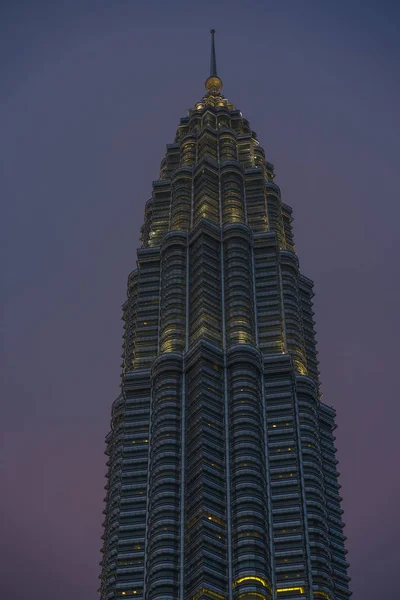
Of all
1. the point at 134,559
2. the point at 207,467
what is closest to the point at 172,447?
the point at 207,467

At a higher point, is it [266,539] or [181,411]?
[181,411]

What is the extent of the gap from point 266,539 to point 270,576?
7401 mm

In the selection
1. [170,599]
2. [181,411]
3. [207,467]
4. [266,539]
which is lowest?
[170,599]

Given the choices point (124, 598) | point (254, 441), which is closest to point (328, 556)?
point (254, 441)

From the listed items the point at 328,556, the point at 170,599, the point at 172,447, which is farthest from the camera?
the point at 172,447

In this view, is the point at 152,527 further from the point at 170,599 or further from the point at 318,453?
the point at 318,453

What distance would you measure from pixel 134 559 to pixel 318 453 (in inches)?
1718

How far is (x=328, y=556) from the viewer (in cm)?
17988

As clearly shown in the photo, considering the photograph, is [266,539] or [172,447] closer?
[266,539]

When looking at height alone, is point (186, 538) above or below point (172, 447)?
below

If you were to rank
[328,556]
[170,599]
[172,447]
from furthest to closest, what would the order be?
[172,447] → [328,556] → [170,599]

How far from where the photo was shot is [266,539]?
581 feet

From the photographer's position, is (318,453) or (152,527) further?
(318,453)

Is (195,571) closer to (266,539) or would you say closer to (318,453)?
(266,539)
